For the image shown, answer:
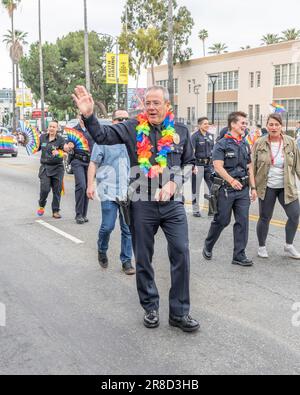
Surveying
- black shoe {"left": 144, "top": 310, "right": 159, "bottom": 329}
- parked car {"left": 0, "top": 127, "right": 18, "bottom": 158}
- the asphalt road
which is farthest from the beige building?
black shoe {"left": 144, "top": 310, "right": 159, "bottom": 329}

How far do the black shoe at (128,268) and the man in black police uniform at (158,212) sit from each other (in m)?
1.47

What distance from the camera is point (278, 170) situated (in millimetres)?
6508

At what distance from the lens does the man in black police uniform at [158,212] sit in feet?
14.0

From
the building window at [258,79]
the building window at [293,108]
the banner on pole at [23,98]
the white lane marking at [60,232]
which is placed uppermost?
the building window at [258,79]

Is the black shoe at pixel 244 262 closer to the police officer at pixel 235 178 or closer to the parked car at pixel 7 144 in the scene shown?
the police officer at pixel 235 178

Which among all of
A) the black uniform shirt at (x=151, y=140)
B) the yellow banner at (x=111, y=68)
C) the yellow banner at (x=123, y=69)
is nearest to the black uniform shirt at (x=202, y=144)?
the black uniform shirt at (x=151, y=140)

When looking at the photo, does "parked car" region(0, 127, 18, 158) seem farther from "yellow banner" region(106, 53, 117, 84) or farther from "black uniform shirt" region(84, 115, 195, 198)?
"black uniform shirt" region(84, 115, 195, 198)

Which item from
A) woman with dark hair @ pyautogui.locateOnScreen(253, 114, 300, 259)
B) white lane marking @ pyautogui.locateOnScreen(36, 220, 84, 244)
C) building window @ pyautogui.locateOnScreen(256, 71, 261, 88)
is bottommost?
white lane marking @ pyautogui.locateOnScreen(36, 220, 84, 244)

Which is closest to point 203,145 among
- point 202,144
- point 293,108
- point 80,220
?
point 202,144

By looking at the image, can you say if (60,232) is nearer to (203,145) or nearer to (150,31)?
(203,145)

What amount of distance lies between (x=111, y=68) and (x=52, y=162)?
2562cm

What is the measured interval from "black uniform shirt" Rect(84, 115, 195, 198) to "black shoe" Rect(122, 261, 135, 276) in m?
1.78

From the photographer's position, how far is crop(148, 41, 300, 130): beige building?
4456 cm

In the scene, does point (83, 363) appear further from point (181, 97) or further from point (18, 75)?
point (18, 75)
